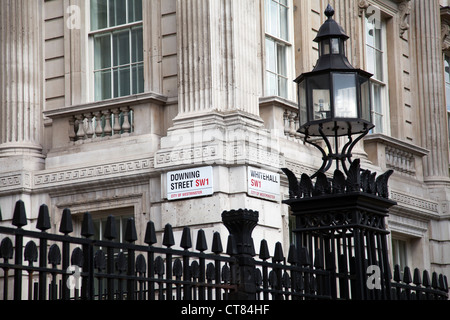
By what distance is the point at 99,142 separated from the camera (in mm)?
16469

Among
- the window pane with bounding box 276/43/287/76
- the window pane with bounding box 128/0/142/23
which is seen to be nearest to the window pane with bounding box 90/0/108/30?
the window pane with bounding box 128/0/142/23

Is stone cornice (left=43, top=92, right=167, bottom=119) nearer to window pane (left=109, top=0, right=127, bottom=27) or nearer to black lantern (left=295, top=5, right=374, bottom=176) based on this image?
window pane (left=109, top=0, right=127, bottom=27)

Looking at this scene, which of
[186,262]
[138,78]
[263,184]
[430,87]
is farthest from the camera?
[430,87]

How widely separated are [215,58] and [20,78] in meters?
3.63

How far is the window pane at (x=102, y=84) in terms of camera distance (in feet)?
56.2

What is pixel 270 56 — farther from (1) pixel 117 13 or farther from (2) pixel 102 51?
(2) pixel 102 51

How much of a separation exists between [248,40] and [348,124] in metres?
6.25

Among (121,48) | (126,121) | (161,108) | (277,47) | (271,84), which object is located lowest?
(126,121)

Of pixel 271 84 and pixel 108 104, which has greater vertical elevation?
pixel 271 84

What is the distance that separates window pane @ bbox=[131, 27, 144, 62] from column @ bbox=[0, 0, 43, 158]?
5.48 ft

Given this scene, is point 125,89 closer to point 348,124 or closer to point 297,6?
point 297,6

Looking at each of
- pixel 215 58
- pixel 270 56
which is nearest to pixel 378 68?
pixel 270 56

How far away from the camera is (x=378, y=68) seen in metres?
21.0

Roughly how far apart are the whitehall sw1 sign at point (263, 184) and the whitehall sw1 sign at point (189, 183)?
0.58 m
